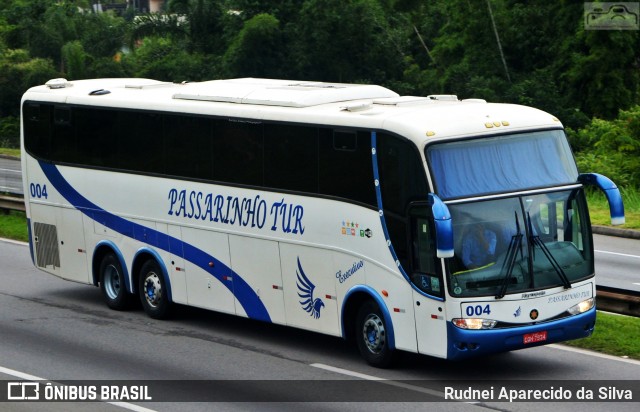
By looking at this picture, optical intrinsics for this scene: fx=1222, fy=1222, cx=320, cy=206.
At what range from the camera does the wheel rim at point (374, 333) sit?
Result: 562 inches

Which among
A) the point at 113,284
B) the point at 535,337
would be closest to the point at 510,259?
the point at 535,337

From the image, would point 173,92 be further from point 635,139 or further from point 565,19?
point 565,19

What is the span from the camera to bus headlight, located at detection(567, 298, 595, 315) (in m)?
13.8

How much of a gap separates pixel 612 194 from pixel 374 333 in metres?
3.18

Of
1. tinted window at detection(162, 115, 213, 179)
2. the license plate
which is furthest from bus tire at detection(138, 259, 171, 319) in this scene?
the license plate

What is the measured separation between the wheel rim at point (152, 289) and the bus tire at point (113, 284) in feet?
1.88

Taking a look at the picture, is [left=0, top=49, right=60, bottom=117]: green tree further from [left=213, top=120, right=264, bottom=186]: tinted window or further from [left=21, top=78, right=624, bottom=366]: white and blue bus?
[left=213, top=120, right=264, bottom=186]: tinted window

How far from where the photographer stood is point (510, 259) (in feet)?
43.6

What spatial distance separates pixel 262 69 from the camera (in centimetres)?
5644

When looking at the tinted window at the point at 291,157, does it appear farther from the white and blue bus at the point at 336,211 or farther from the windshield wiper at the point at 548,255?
the windshield wiper at the point at 548,255

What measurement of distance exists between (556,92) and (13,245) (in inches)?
1154

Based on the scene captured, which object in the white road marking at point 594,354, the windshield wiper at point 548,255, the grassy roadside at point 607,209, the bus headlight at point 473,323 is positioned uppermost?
the windshield wiper at point 548,255

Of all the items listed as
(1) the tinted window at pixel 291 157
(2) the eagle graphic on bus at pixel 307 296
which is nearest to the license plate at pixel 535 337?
(2) the eagle graphic on bus at pixel 307 296

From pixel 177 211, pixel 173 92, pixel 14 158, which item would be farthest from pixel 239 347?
pixel 14 158
